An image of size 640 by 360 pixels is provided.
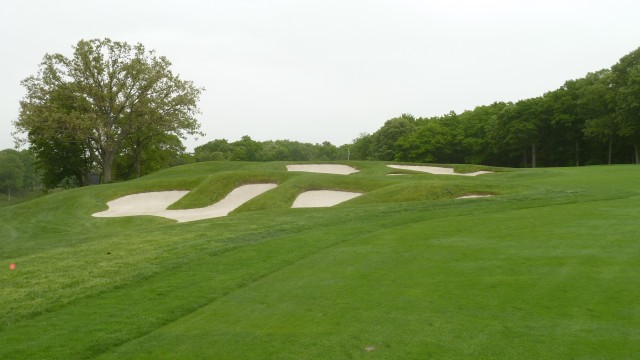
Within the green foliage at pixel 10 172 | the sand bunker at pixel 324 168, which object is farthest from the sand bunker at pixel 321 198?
the green foliage at pixel 10 172

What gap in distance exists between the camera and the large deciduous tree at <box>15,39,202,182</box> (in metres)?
44.4

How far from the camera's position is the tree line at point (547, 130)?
59709 mm

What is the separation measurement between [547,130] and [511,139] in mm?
5685

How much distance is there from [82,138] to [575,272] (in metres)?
46.0

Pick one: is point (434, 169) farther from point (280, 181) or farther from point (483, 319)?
point (483, 319)

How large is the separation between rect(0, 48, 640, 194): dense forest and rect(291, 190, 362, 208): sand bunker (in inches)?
1179

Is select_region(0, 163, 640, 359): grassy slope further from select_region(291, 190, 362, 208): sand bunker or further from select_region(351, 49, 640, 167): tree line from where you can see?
select_region(351, 49, 640, 167): tree line

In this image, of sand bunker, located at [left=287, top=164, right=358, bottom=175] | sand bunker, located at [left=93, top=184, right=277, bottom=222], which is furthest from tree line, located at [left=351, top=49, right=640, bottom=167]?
sand bunker, located at [left=93, top=184, right=277, bottom=222]

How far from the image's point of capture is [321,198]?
91.0 feet

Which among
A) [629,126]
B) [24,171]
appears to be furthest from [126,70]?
[24,171]

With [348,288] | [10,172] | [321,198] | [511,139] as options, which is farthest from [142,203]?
[10,172]

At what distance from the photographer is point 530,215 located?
47.8ft

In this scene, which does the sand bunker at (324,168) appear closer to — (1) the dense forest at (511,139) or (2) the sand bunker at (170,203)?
(2) the sand bunker at (170,203)

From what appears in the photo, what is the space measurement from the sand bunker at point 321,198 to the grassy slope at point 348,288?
30.4 feet
